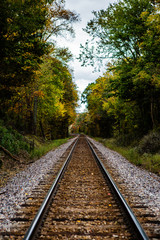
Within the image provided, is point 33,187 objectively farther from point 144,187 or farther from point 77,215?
point 144,187

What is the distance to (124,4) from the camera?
11797 mm

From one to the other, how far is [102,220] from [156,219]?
116cm

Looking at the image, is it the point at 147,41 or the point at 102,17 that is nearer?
the point at 147,41

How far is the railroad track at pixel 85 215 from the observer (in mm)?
3000

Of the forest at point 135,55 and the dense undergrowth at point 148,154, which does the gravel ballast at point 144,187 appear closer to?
the dense undergrowth at point 148,154

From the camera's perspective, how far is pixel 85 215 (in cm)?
371

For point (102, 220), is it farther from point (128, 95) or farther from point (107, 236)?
point (128, 95)

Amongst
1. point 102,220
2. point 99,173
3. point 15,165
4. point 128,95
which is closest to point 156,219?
point 102,220

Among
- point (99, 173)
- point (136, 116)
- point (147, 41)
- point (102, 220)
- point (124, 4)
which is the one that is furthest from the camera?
point (136, 116)

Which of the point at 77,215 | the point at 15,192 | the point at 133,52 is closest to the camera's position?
the point at 77,215

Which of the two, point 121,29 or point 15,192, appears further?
point 121,29

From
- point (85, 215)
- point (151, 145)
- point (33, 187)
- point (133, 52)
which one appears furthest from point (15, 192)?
point (133, 52)

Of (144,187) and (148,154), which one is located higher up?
(148,154)

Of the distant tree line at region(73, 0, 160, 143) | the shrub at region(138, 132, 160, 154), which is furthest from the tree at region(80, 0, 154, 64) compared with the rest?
the shrub at region(138, 132, 160, 154)
